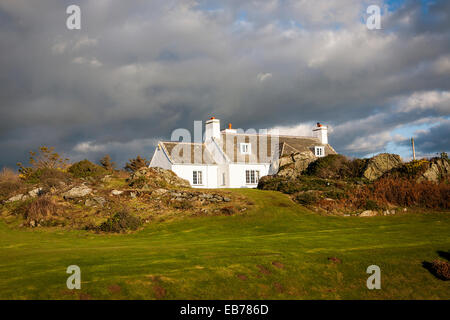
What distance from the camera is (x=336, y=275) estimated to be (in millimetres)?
13617

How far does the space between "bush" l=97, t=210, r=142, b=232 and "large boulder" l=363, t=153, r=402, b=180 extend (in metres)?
25.4

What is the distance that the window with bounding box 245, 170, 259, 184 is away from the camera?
48.2 meters

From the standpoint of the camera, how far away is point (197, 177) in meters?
47.6

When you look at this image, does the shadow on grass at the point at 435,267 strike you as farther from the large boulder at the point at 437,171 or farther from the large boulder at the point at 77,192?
the large boulder at the point at 77,192

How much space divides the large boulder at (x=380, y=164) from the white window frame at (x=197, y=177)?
18.6 metres

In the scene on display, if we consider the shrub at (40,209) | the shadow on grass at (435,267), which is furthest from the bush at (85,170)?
the shadow on grass at (435,267)

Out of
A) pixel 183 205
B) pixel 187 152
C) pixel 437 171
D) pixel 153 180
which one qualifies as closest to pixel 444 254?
pixel 183 205

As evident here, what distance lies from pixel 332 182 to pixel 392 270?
23.4 m

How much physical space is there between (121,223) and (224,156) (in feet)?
80.0

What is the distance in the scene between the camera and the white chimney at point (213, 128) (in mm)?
50875

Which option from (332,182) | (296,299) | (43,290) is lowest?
(296,299)
